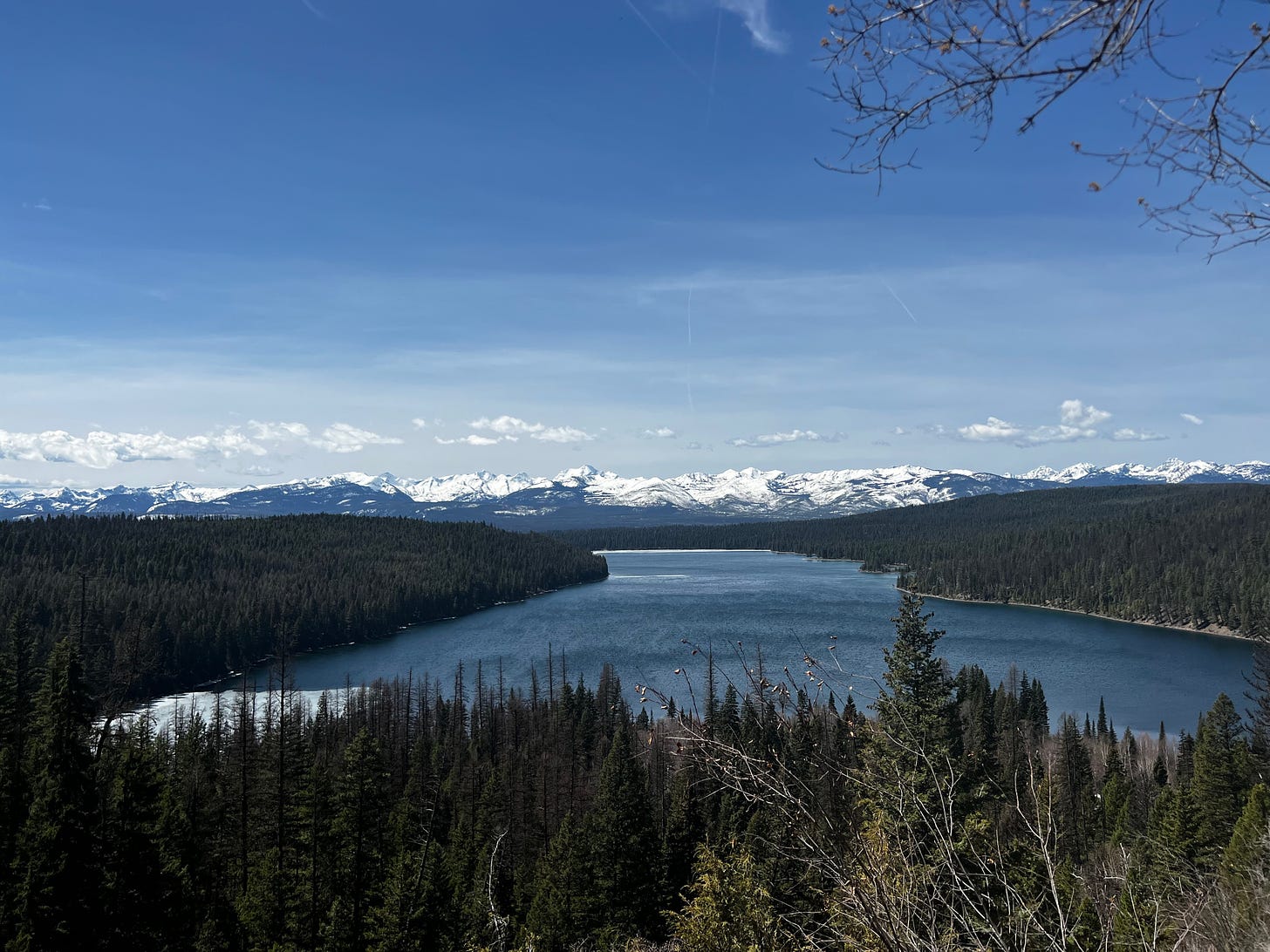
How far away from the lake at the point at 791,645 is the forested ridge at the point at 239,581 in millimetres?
5009

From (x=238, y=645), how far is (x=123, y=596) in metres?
15.0

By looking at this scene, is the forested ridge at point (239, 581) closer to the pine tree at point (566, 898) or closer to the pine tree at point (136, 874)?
the pine tree at point (136, 874)

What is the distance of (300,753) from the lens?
22547 mm

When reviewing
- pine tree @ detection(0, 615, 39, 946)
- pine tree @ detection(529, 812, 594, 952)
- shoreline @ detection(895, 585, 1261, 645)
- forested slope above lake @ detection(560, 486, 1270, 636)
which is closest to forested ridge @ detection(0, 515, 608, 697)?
pine tree @ detection(0, 615, 39, 946)

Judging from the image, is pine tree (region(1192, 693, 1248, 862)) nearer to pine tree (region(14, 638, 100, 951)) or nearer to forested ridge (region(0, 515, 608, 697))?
pine tree (region(14, 638, 100, 951))

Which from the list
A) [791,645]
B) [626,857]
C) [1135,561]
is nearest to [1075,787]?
[626,857]

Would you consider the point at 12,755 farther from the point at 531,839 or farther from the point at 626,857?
the point at 531,839

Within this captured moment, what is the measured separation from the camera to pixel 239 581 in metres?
95.8

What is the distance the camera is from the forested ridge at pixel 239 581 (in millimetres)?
66938

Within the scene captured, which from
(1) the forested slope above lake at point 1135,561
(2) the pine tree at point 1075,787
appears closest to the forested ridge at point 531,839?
(2) the pine tree at point 1075,787

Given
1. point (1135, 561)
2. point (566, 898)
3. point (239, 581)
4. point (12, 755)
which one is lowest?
point (566, 898)

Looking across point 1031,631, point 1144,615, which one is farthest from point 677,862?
point 1144,615

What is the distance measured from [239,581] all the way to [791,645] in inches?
2700

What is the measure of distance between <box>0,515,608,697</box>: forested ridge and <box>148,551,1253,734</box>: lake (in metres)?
5.01
